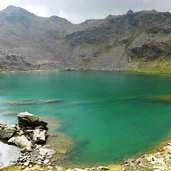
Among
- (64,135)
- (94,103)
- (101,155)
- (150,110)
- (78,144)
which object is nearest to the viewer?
(101,155)

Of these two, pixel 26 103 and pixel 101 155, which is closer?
pixel 101 155

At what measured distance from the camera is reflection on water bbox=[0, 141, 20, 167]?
41.1m

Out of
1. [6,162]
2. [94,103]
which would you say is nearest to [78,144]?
[6,162]

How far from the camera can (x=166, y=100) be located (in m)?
97.4

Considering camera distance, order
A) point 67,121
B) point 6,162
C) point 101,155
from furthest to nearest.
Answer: point 67,121 → point 101,155 → point 6,162

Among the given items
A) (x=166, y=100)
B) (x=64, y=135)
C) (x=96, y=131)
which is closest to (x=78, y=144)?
(x=64, y=135)

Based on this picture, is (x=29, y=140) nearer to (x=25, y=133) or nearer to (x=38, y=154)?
(x=25, y=133)

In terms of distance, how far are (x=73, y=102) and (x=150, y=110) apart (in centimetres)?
2667

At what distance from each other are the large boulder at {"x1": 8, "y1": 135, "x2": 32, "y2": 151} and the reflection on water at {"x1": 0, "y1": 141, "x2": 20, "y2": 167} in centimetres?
101

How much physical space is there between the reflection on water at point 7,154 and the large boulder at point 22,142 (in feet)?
3.33

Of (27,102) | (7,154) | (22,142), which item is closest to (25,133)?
(22,142)

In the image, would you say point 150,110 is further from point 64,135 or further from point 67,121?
point 64,135

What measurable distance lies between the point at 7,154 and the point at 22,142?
419 cm

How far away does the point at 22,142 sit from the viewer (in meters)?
48.0
